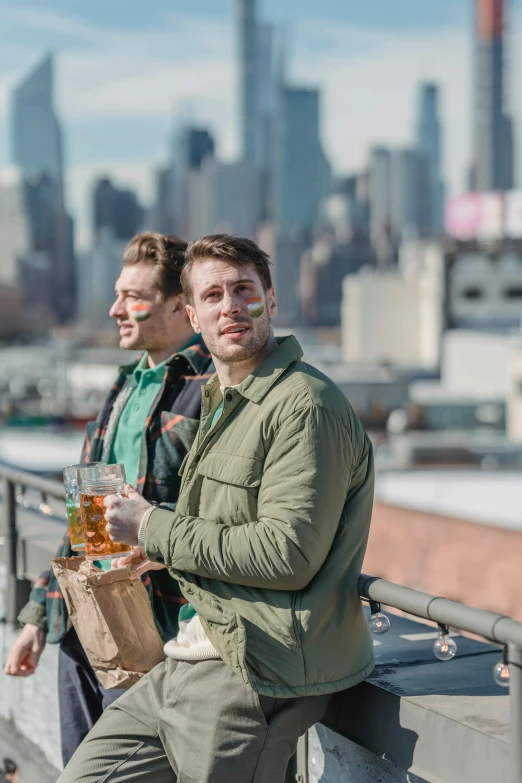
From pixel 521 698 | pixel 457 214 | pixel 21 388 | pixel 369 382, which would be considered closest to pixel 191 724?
pixel 521 698

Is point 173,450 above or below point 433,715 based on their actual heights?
above

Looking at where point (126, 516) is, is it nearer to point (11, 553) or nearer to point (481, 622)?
point (481, 622)

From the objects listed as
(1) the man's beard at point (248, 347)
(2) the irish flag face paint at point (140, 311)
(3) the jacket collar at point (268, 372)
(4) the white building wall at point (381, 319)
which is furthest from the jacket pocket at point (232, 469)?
(4) the white building wall at point (381, 319)

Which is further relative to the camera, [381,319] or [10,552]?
[381,319]

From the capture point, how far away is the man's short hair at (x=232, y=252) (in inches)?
117

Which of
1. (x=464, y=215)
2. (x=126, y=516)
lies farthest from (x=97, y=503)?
(x=464, y=215)

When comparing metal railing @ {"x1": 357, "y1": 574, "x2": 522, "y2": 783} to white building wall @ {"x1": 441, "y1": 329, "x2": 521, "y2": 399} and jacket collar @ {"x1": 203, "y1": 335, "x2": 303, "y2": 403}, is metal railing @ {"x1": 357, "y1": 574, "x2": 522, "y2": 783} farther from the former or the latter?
white building wall @ {"x1": 441, "y1": 329, "x2": 521, "y2": 399}

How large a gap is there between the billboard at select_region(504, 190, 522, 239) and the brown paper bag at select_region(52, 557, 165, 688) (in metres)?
97.4

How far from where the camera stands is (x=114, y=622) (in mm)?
3285

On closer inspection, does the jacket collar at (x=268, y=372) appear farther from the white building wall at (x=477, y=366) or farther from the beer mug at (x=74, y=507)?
the white building wall at (x=477, y=366)

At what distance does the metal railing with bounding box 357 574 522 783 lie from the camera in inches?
97.4

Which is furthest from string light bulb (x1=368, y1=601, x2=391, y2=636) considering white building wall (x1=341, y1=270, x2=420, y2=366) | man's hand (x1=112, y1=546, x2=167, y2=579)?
white building wall (x1=341, y1=270, x2=420, y2=366)

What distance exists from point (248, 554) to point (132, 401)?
4.42 ft

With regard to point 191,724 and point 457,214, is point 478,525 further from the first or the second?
point 457,214
